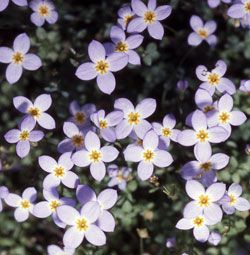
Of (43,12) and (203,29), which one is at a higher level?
(43,12)

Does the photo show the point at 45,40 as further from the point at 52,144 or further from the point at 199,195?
the point at 199,195

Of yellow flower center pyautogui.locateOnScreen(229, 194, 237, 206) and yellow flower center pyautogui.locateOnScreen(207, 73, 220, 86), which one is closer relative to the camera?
yellow flower center pyautogui.locateOnScreen(229, 194, 237, 206)

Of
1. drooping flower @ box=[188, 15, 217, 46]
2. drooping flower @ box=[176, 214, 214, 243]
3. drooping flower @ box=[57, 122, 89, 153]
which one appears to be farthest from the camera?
drooping flower @ box=[188, 15, 217, 46]

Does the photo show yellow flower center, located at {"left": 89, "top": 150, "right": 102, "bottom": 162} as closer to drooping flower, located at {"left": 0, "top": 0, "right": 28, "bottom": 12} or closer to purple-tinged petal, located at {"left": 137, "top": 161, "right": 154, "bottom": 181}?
purple-tinged petal, located at {"left": 137, "top": 161, "right": 154, "bottom": 181}

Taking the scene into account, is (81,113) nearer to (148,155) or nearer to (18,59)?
(18,59)

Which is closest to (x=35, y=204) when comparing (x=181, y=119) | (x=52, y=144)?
(x=52, y=144)

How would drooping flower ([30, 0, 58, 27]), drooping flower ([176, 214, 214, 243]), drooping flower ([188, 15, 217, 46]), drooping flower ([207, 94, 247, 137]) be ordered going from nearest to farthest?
drooping flower ([176, 214, 214, 243]), drooping flower ([207, 94, 247, 137]), drooping flower ([30, 0, 58, 27]), drooping flower ([188, 15, 217, 46])

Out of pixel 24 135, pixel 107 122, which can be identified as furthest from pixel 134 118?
pixel 24 135

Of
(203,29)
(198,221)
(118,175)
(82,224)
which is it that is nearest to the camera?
(82,224)

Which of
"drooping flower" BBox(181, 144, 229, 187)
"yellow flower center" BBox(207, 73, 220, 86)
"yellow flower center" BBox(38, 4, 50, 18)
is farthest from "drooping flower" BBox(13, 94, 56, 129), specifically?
"yellow flower center" BBox(207, 73, 220, 86)
